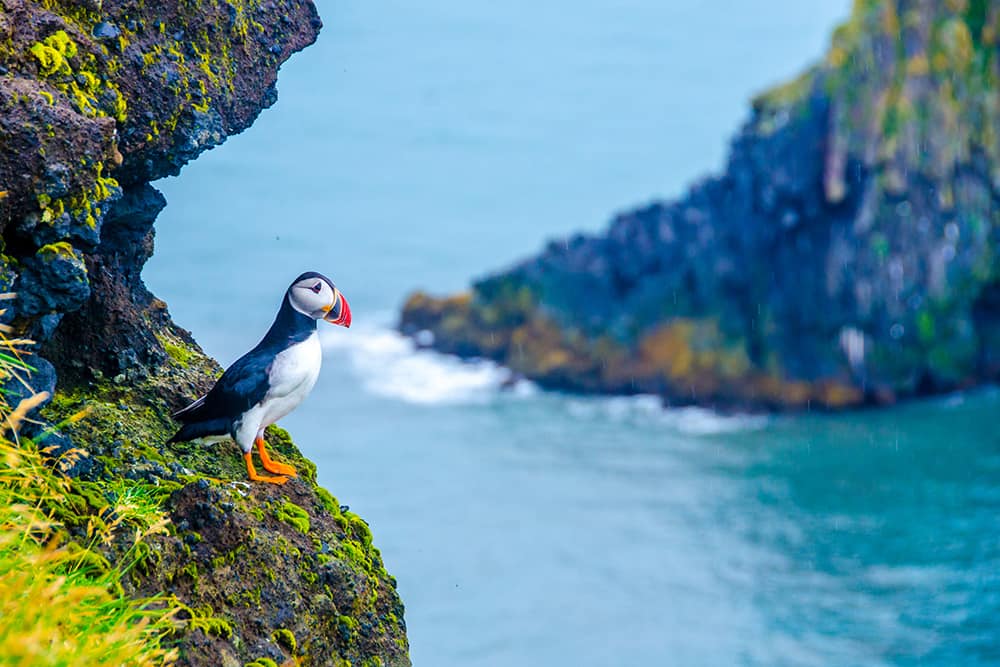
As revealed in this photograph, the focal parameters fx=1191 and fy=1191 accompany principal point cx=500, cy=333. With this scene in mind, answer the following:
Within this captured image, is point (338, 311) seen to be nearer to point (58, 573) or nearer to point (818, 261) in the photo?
point (58, 573)

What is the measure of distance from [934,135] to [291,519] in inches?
2064

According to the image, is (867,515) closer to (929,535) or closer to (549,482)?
(929,535)

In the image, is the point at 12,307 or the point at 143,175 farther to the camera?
A: the point at 143,175

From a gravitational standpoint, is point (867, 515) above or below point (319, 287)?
above

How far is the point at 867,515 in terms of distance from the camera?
50.0 meters

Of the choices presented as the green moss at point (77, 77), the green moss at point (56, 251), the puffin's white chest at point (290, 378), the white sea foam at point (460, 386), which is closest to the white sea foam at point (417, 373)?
the white sea foam at point (460, 386)

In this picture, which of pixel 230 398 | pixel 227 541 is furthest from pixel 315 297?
pixel 227 541

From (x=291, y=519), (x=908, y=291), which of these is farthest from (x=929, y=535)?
(x=291, y=519)

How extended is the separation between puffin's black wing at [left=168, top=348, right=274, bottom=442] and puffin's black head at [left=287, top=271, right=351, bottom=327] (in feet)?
1.39

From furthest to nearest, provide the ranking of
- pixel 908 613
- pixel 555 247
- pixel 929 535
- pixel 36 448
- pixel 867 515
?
pixel 555 247, pixel 867 515, pixel 929 535, pixel 908 613, pixel 36 448

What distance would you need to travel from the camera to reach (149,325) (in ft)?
28.2

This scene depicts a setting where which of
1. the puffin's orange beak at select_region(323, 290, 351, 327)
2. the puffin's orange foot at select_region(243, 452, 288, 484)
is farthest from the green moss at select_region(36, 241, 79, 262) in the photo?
the puffin's orange foot at select_region(243, 452, 288, 484)

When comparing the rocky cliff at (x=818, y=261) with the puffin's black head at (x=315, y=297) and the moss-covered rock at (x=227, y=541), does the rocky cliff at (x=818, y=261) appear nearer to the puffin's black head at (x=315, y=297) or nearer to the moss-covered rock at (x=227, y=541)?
the puffin's black head at (x=315, y=297)

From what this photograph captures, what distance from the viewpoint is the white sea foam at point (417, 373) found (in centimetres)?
6094
